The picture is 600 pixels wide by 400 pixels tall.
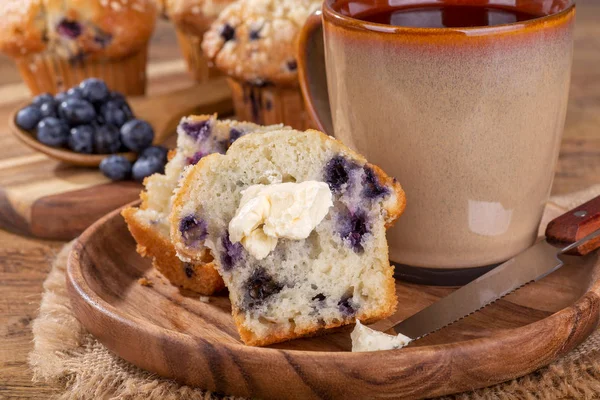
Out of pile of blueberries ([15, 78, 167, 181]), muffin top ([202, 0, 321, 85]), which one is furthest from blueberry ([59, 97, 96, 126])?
muffin top ([202, 0, 321, 85])

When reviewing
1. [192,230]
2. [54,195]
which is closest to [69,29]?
[54,195]

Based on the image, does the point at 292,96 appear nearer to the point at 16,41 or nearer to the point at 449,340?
the point at 16,41

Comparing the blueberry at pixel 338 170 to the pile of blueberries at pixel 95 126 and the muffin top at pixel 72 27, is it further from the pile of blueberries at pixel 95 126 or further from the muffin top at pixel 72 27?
the muffin top at pixel 72 27

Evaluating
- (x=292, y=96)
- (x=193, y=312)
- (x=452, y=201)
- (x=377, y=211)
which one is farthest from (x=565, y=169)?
(x=193, y=312)

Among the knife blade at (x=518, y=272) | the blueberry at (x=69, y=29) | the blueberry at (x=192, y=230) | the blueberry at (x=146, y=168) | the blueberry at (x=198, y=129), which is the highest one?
the blueberry at (x=69, y=29)

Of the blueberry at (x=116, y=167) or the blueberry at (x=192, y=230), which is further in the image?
the blueberry at (x=116, y=167)

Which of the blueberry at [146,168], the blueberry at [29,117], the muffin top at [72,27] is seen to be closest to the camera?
the blueberry at [146,168]

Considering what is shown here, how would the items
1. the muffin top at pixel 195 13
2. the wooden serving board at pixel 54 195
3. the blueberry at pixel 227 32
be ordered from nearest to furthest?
1. the wooden serving board at pixel 54 195
2. the blueberry at pixel 227 32
3. the muffin top at pixel 195 13

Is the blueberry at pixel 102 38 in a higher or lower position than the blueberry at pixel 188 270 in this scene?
higher

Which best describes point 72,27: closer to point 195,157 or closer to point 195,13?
point 195,13

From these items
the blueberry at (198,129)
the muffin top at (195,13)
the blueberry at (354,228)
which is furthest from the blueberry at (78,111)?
the blueberry at (354,228)
